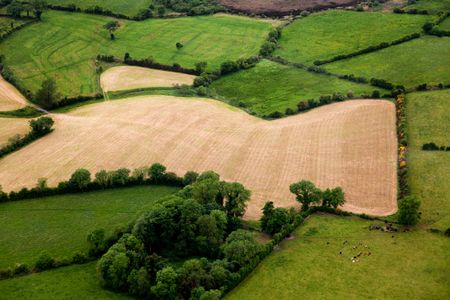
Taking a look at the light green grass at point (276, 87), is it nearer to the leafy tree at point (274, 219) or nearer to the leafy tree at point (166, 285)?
the leafy tree at point (274, 219)

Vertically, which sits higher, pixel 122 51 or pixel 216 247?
pixel 122 51

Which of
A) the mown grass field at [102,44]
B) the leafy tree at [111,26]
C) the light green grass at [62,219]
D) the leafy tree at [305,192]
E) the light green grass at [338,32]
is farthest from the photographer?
the leafy tree at [111,26]

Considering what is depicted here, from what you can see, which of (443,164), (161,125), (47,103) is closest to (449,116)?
(443,164)

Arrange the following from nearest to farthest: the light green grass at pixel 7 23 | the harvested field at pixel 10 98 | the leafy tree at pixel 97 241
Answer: the leafy tree at pixel 97 241 < the harvested field at pixel 10 98 < the light green grass at pixel 7 23

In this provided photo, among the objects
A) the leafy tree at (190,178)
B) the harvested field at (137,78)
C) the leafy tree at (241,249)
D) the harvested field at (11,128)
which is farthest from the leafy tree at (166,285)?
the harvested field at (137,78)

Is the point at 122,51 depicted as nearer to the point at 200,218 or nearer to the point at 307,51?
the point at 307,51

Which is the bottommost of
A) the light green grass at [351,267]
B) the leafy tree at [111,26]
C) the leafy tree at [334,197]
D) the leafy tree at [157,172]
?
the light green grass at [351,267]

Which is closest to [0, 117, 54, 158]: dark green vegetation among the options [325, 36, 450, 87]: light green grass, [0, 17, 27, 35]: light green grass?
[0, 17, 27, 35]: light green grass
